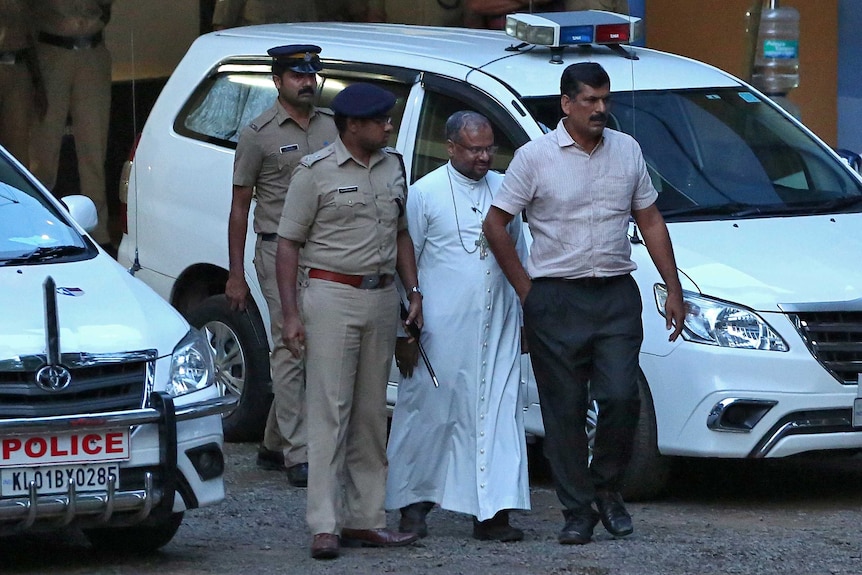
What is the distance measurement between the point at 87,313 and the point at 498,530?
171cm

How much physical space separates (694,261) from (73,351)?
2.53m

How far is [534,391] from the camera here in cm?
743

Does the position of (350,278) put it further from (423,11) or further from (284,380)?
(423,11)

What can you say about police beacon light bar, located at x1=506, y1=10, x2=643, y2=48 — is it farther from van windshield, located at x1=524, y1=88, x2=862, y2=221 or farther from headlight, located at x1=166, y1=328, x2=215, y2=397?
headlight, located at x1=166, y1=328, x2=215, y2=397

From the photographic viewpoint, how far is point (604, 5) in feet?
36.9

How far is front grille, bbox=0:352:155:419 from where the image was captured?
571cm

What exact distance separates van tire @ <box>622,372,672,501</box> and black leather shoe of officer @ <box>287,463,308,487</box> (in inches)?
54.0

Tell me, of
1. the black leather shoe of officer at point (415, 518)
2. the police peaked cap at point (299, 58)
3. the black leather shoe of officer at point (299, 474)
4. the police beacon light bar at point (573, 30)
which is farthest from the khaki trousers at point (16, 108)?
the black leather shoe of officer at point (415, 518)

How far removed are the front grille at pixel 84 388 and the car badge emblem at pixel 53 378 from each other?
0.01 metres

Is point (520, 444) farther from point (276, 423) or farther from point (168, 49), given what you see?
point (168, 49)

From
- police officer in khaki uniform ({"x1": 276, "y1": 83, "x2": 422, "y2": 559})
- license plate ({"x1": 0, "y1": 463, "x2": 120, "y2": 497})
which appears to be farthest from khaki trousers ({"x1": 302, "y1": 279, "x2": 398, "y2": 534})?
license plate ({"x1": 0, "y1": 463, "x2": 120, "y2": 497})

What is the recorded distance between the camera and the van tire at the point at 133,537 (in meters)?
6.36

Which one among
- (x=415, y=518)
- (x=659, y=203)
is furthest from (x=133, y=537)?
(x=659, y=203)

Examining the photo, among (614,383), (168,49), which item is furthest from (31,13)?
(614,383)
